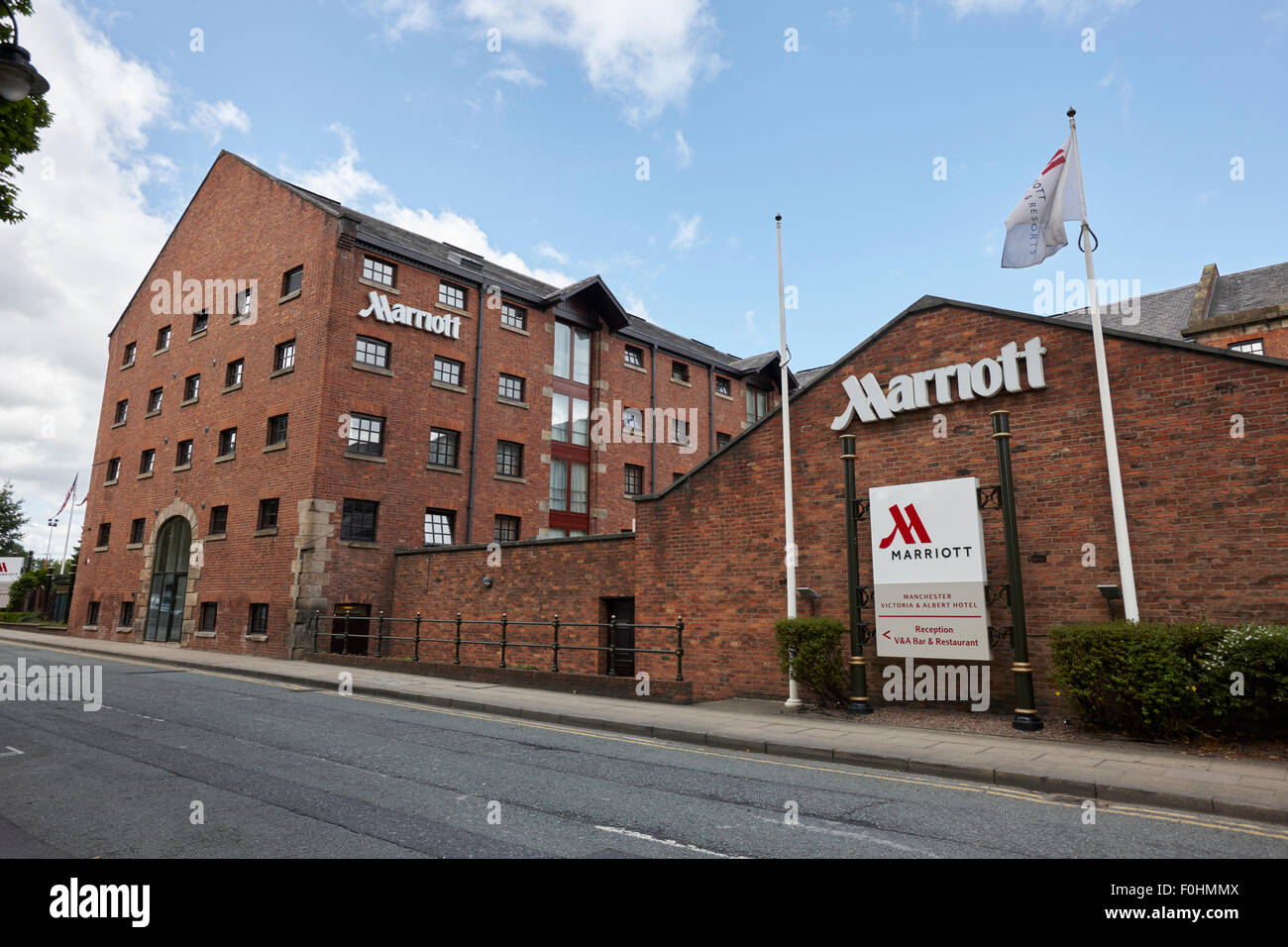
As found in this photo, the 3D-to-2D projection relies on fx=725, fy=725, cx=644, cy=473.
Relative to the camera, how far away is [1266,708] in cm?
809

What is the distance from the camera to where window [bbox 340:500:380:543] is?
862 inches

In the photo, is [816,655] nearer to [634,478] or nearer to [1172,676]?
[1172,676]

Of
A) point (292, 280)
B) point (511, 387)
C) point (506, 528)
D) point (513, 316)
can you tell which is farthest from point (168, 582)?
point (513, 316)

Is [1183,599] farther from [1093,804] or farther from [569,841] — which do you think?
[569,841]

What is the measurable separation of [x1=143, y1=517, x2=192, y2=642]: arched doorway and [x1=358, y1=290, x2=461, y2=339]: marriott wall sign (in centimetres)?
1074

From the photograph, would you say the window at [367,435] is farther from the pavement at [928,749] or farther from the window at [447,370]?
the pavement at [928,749]

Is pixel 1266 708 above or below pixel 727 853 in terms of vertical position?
above

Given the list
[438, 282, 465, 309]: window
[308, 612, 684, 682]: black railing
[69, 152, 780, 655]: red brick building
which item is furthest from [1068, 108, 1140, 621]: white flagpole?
[438, 282, 465, 309]: window

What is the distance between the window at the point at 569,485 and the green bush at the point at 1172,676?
20739mm

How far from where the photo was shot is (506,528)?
86.4 ft

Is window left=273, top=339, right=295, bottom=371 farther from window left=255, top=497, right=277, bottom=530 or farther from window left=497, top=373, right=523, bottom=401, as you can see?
window left=497, top=373, right=523, bottom=401

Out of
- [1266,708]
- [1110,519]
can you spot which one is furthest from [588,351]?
[1266,708]

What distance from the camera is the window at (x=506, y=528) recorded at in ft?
85.5
